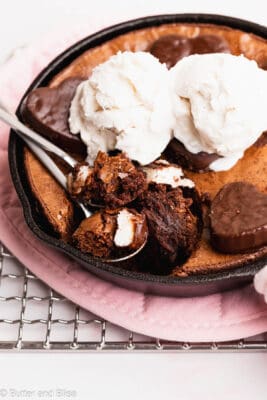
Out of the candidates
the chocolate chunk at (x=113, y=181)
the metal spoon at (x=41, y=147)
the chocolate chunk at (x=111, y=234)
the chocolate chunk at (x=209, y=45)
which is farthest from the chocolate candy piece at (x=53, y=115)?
the chocolate chunk at (x=209, y=45)

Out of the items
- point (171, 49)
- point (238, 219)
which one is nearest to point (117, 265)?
point (238, 219)

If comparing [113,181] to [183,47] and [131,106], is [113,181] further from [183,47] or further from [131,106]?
[183,47]

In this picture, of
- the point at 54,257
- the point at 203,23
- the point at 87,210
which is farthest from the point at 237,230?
the point at 203,23

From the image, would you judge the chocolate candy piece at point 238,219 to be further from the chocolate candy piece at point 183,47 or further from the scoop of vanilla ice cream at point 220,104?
the chocolate candy piece at point 183,47

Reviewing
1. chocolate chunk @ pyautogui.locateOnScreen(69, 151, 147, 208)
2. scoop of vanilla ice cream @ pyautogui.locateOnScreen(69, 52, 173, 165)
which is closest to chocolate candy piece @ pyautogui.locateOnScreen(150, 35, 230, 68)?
scoop of vanilla ice cream @ pyautogui.locateOnScreen(69, 52, 173, 165)

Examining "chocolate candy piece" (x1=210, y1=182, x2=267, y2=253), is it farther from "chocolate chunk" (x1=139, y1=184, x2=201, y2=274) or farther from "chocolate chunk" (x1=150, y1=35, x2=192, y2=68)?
"chocolate chunk" (x1=150, y1=35, x2=192, y2=68)

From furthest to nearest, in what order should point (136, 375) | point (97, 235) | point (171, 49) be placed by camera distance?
point (171, 49), point (136, 375), point (97, 235)
